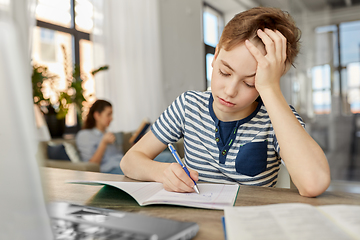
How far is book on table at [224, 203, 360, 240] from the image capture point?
39 cm

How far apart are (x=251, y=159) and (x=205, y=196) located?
31cm

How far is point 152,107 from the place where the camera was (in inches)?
169

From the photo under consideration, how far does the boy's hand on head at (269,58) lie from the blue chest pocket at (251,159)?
0.20 m

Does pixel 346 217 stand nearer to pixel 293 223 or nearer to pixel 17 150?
pixel 293 223

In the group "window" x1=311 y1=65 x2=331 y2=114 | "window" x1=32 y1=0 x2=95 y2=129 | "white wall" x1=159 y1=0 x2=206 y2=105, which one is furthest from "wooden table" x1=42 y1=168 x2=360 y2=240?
"white wall" x1=159 y1=0 x2=206 y2=105

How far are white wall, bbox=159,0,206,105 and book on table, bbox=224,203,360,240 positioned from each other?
13.8 ft

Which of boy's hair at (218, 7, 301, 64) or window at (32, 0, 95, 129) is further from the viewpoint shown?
window at (32, 0, 95, 129)

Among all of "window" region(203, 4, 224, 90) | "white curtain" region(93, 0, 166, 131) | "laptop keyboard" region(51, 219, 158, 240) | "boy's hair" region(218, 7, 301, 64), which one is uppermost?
"window" region(203, 4, 224, 90)

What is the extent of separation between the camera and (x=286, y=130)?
75 centimetres

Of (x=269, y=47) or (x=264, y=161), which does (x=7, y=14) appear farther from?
(x=264, y=161)

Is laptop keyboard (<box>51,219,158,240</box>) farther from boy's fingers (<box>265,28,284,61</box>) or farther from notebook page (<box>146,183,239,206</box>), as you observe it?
boy's fingers (<box>265,28,284,61</box>)

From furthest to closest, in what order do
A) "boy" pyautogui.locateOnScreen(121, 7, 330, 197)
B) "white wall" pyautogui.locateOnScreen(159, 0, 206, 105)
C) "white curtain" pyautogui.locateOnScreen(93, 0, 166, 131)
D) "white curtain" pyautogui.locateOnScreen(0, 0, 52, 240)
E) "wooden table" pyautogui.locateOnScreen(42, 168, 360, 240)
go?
"white wall" pyautogui.locateOnScreen(159, 0, 206, 105)
"white curtain" pyautogui.locateOnScreen(93, 0, 166, 131)
"boy" pyautogui.locateOnScreen(121, 7, 330, 197)
"wooden table" pyautogui.locateOnScreen(42, 168, 360, 240)
"white curtain" pyautogui.locateOnScreen(0, 0, 52, 240)

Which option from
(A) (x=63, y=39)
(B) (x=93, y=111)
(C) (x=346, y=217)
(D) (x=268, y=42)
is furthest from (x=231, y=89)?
(A) (x=63, y=39)

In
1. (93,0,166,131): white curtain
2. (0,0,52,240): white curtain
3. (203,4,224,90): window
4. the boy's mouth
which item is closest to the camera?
(0,0,52,240): white curtain
